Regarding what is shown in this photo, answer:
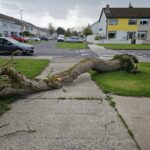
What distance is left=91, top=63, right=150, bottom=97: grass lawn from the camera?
6.96m

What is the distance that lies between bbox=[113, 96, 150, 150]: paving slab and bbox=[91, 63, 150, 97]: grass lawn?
21.8 inches

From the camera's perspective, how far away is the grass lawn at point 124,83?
6957mm

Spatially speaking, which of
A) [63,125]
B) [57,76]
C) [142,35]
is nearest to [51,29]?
[142,35]

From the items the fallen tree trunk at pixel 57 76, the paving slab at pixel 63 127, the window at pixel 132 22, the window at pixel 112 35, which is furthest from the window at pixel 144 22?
the paving slab at pixel 63 127

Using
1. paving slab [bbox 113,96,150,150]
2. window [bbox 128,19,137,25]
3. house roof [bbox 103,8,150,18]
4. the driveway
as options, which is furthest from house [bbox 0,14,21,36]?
paving slab [bbox 113,96,150,150]

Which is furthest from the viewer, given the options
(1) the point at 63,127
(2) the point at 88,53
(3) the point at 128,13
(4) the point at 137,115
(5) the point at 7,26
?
(5) the point at 7,26

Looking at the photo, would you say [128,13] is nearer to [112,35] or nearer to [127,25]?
[127,25]

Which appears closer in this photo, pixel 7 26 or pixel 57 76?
pixel 57 76

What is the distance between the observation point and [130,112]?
5.27 meters

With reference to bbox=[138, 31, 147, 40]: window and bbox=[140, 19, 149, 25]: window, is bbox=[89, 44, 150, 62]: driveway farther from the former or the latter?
bbox=[140, 19, 149, 25]: window

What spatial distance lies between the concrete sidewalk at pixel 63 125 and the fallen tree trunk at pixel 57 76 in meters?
0.37

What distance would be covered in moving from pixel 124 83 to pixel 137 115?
3.12m

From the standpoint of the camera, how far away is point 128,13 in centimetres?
4853

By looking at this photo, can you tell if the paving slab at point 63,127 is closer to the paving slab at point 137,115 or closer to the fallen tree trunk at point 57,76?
the paving slab at point 137,115
